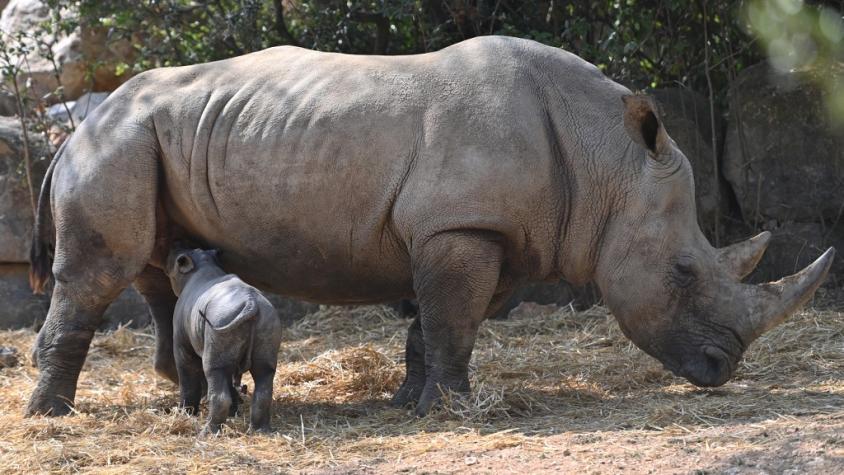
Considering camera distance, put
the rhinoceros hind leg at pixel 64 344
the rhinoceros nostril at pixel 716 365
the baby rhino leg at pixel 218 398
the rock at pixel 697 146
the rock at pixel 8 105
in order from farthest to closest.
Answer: the rock at pixel 8 105
the rock at pixel 697 146
the rhinoceros hind leg at pixel 64 344
the rhinoceros nostril at pixel 716 365
the baby rhino leg at pixel 218 398

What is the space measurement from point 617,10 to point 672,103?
2.98ft

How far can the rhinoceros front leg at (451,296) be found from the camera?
6.32 metres

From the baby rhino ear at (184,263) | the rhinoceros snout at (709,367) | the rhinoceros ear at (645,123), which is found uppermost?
the rhinoceros ear at (645,123)

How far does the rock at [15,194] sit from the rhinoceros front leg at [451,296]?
5167 mm

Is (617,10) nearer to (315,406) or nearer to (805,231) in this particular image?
(805,231)

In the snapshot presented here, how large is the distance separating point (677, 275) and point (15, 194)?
6269mm

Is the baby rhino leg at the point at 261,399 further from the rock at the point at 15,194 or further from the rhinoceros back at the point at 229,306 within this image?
the rock at the point at 15,194

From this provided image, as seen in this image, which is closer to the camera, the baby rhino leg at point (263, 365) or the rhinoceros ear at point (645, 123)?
the baby rhino leg at point (263, 365)

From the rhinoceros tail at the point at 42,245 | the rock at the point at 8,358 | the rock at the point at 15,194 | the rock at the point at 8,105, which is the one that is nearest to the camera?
the rhinoceros tail at the point at 42,245

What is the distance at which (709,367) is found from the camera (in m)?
6.48

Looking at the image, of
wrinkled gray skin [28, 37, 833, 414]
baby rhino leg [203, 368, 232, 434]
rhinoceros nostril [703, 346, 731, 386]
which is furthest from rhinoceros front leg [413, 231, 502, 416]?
rhinoceros nostril [703, 346, 731, 386]

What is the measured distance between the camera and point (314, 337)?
32.0ft

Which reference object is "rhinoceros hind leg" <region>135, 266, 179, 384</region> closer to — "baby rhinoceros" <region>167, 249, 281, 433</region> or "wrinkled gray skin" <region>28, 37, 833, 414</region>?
"wrinkled gray skin" <region>28, 37, 833, 414</region>

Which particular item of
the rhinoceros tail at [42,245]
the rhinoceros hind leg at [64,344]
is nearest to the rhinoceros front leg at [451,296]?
the rhinoceros hind leg at [64,344]
